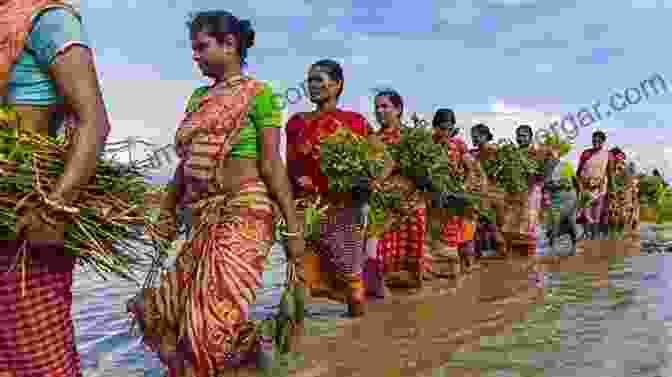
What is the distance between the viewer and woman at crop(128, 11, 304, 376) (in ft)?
10.9

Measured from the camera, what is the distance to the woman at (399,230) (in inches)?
268

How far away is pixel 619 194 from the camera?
1522cm

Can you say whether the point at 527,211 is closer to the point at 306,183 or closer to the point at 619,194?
the point at 306,183

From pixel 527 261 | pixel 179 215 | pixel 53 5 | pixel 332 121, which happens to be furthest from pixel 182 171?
pixel 527 261

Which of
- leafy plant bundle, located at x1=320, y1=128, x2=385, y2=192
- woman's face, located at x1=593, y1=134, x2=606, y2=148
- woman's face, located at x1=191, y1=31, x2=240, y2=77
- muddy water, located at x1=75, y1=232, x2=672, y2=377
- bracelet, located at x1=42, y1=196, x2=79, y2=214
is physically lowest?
muddy water, located at x1=75, y1=232, x2=672, y2=377

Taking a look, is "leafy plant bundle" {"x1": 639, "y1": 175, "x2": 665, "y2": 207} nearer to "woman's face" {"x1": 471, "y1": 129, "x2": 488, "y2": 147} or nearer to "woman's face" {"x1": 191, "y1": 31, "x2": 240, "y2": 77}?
"woman's face" {"x1": 471, "y1": 129, "x2": 488, "y2": 147}

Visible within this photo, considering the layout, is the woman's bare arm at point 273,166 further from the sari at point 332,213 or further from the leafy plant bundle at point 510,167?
the leafy plant bundle at point 510,167

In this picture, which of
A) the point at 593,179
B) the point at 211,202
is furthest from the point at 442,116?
the point at 593,179

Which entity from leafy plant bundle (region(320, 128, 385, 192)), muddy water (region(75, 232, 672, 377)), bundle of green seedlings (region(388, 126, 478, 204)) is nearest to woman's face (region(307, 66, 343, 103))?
leafy plant bundle (region(320, 128, 385, 192))

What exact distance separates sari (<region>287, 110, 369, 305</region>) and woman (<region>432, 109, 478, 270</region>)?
204 centimetres

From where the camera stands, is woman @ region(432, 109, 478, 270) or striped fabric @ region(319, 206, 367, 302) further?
woman @ region(432, 109, 478, 270)

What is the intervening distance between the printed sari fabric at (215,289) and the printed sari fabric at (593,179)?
11018mm

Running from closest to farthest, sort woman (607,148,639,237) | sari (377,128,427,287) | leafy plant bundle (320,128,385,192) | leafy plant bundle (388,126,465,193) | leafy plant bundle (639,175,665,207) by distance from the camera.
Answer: leafy plant bundle (320,128,385,192) → leafy plant bundle (388,126,465,193) → sari (377,128,427,287) → woman (607,148,639,237) → leafy plant bundle (639,175,665,207)

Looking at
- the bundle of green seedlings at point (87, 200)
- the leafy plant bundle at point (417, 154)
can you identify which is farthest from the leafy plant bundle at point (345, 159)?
the bundle of green seedlings at point (87, 200)
